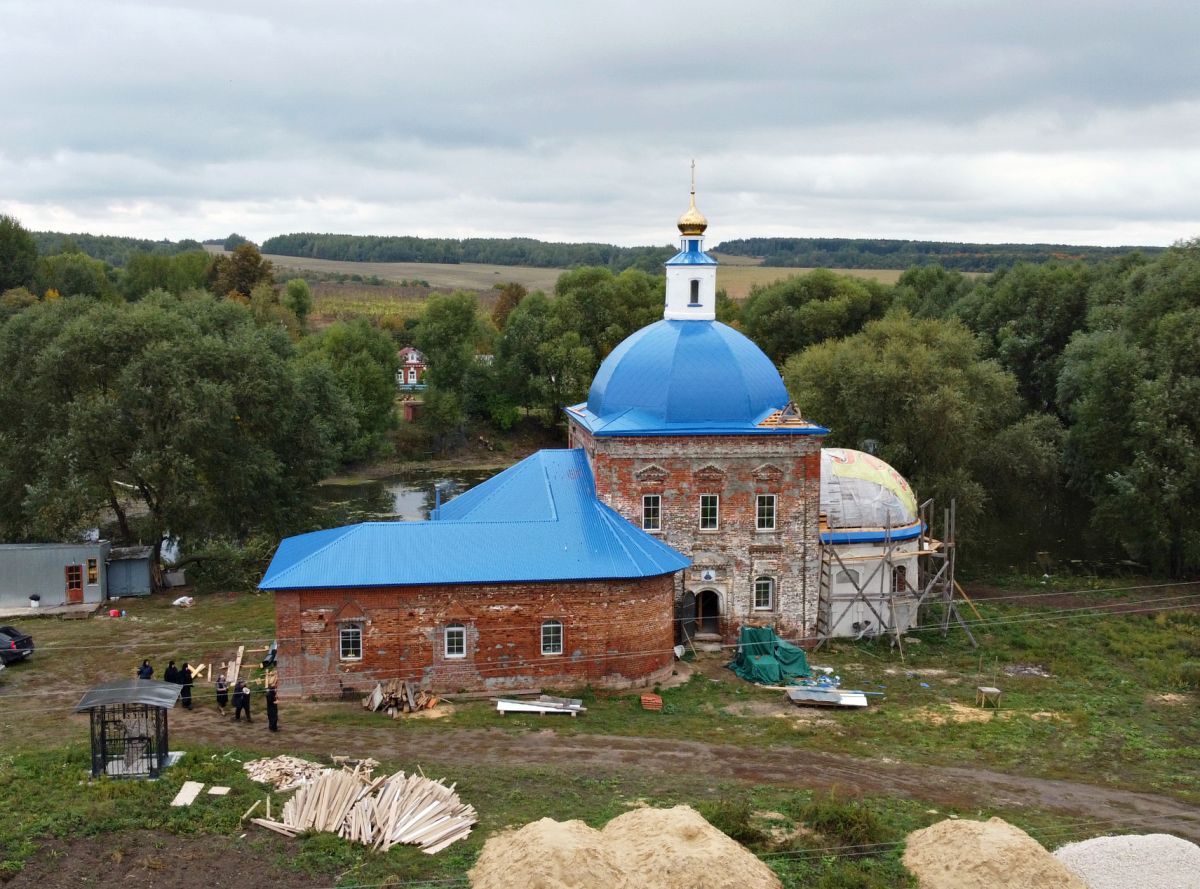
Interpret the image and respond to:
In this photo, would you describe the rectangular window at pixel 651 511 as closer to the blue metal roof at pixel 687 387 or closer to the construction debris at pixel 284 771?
the blue metal roof at pixel 687 387

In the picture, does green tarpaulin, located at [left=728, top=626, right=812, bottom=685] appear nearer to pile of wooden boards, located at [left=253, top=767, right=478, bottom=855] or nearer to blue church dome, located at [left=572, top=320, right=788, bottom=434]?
blue church dome, located at [left=572, top=320, right=788, bottom=434]

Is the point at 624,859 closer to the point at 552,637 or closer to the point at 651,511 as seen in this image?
the point at 552,637

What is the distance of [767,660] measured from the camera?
2548 cm

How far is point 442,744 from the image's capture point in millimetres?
20359

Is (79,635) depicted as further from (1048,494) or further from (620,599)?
(1048,494)

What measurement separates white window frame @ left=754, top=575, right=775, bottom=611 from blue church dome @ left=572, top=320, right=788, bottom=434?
3955mm

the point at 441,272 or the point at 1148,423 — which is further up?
the point at 441,272

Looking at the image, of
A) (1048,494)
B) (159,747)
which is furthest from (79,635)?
(1048,494)

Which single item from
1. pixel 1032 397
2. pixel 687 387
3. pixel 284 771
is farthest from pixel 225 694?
pixel 1032 397

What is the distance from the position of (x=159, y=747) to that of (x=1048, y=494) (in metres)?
38.8

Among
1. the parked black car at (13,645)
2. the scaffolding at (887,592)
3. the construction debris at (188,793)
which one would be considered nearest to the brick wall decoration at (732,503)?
the scaffolding at (887,592)

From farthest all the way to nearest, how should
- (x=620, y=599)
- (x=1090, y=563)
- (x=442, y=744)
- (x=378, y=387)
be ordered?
(x=378, y=387), (x=1090, y=563), (x=620, y=599), (x=442, y=744)

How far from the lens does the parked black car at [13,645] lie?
24.2 metres

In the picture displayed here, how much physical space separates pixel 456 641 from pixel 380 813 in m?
7.32
